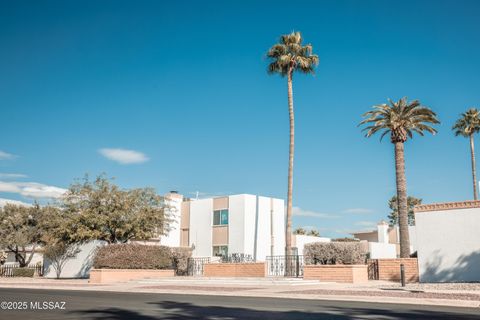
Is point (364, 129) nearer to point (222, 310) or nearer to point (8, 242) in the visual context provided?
point (222, 310)

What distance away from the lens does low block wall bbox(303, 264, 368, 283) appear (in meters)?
25.8

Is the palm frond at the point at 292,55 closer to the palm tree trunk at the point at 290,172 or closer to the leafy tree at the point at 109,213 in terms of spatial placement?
the palm tree trunk at the point at 290,172

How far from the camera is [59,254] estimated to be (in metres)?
40.2

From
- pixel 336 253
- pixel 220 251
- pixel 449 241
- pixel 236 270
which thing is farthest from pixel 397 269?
pixel 220 251

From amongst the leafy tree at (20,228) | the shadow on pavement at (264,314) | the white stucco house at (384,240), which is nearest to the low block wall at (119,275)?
the leafy tree at (20,228)

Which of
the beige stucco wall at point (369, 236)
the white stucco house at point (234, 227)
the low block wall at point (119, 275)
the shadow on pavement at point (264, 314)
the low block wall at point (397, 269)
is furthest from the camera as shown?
the beige stucco wall at point (369, 236)

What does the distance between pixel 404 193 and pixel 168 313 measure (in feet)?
89.6

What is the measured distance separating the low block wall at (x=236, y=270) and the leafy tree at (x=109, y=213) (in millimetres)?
6389

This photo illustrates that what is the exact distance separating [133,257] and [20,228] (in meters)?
19.3

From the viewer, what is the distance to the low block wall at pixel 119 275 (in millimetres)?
30391

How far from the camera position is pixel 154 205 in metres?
37.3

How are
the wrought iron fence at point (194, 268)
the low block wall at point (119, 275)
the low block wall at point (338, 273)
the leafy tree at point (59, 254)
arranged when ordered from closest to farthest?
the low block wall at point (338, 273)
the low block wall at point (119, 275)
the wrought iron fence at point (194, 268)
the leafy tree at point (59, 254)

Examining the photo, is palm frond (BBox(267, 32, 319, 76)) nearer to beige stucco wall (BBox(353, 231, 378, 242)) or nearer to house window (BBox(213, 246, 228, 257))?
house window (BBox(213, 246, 228, 257))

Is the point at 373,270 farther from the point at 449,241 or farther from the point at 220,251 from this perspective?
the point at 220,251
